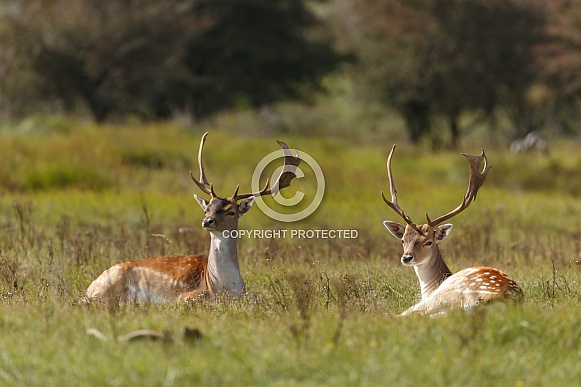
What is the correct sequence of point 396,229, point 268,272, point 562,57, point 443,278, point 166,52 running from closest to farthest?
point 443,278 < point 396,229 < point 268,272 < point 562,57 < point 166,52

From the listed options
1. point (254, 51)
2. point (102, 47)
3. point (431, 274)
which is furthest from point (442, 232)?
point (254, 51)

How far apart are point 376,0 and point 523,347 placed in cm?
2502

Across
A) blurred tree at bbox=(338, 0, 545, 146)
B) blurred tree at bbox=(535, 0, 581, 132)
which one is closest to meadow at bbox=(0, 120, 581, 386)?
blurred tree at bbox=(535, 0, 581, 132)

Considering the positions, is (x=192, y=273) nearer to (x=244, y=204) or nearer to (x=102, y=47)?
(x=244, y=204)

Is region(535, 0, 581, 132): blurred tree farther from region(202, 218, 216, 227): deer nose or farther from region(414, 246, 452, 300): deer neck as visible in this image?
region(202, 218, 216, 227): deer nose

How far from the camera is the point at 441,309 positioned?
25.9 ft

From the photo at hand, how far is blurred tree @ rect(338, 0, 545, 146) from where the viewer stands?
3009 cm

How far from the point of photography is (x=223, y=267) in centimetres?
930

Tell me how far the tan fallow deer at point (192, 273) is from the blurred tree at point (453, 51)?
69.9 feet

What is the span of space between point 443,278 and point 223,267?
1.86 metres

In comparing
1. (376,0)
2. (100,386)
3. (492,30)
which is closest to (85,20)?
(376,0)

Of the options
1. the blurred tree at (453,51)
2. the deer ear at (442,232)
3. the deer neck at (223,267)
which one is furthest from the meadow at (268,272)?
the blurred tree at (453,51)

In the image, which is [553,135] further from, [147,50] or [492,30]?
[147,50]

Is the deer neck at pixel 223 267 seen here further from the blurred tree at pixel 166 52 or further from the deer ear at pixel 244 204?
the blurred tree at pixel 166 52
